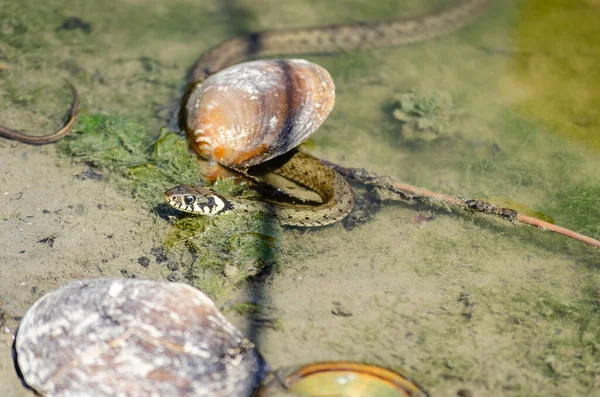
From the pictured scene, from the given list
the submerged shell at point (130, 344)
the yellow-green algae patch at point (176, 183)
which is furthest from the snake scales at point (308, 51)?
the submerged shell at point (130, 344)

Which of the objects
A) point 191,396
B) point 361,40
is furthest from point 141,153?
point 361,40

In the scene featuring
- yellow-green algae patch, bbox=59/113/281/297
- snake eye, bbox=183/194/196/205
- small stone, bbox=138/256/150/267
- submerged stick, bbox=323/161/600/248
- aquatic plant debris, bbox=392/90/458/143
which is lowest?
small stone, bbox=138/256/150/267

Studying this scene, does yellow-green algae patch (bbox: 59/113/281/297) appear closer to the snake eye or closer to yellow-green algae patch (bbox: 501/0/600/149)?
the snake eye

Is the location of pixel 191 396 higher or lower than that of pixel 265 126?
lower

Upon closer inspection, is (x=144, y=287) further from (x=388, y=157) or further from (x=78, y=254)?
(x=388, y=157)

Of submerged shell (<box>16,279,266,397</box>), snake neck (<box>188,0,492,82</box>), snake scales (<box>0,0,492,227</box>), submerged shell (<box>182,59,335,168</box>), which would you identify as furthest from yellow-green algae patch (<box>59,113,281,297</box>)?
snake neck (<box>188,0,492,82</box>)
